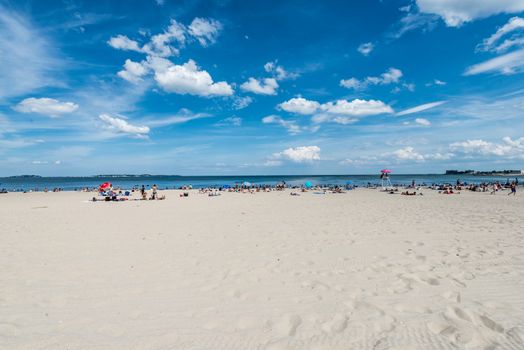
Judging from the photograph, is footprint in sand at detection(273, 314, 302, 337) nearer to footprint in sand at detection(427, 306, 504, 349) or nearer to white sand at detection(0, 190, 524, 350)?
white sand at detection(0, 190, 524, 350)

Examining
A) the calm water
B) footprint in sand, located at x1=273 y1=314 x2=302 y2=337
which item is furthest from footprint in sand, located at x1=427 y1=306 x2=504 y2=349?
the calm water

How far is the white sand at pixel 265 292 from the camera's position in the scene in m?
3.40

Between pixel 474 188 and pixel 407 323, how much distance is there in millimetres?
40368

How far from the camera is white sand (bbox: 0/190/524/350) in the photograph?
340cm

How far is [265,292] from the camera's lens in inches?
187

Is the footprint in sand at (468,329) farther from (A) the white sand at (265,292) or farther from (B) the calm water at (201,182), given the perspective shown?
(B) the calm water at (201,182)

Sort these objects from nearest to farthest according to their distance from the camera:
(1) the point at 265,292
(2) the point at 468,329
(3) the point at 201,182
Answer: (2) the point at 468,329, (1) the point at 265,292, (3) the point at 201,182

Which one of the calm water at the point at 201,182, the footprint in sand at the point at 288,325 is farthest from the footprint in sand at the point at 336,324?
the calm water at the point at 201,182

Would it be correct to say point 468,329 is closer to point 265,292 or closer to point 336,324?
point 336,324

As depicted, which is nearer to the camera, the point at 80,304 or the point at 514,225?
the point at 80,304

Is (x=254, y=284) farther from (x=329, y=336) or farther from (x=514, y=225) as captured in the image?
(x=514, y=225)

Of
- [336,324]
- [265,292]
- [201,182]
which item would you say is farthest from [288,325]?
[201,182]

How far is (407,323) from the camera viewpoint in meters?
3.62

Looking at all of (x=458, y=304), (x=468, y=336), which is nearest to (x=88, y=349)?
(x=468, y=336)
